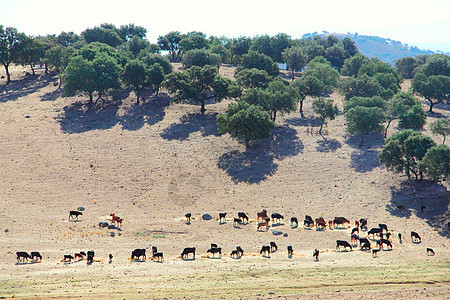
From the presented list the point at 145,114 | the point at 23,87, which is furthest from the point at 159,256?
the point at 23,87

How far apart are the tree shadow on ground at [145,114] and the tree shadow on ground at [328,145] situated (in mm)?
34178

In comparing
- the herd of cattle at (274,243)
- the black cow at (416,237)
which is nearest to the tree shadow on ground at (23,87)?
the herd of cattle at (274,243)

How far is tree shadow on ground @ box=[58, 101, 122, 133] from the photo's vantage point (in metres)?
83.9

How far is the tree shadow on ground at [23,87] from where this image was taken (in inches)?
3932

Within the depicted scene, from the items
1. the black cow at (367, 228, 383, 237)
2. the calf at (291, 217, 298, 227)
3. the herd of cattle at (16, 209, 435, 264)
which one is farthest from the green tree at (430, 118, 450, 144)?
the calf at (291, 217, 298, 227)

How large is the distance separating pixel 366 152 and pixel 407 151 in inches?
474

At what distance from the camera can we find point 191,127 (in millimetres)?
83438

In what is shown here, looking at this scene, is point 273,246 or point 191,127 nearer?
point 273,246


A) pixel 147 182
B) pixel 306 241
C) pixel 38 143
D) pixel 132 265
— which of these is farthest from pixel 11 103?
pixel 306 241

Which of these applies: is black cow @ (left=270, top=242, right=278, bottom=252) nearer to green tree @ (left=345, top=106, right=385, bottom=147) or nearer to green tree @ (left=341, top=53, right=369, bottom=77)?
green tree @ (left=345, top=106, right=385, bottom=147)

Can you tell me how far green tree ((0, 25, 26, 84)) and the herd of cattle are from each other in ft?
240

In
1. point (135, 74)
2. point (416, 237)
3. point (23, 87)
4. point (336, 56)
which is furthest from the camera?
point (336, 56)

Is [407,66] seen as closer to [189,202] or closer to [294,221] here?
[294,221]

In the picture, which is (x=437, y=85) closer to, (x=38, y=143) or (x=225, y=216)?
(x=225, y=216)
